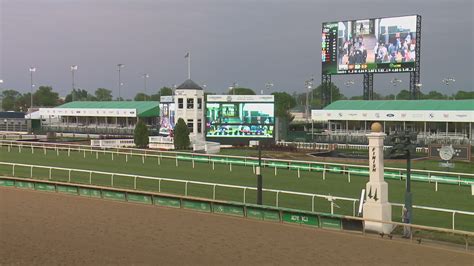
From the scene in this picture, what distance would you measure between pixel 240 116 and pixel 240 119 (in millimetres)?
221

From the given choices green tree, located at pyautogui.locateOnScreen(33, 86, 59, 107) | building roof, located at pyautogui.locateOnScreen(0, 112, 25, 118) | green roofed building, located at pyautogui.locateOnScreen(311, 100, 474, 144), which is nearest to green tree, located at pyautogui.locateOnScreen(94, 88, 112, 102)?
green tree, located at pyautogui.locateOnScreen(33, 86, 59, 107)

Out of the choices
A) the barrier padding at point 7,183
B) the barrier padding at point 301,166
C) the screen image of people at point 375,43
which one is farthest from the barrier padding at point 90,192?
the screen image of people at point 375,43

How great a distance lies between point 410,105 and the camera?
44375 millimetres

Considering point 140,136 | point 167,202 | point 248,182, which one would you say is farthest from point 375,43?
point 167,202

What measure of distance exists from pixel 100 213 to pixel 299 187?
789 centimetres

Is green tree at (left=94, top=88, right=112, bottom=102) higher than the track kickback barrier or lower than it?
higher

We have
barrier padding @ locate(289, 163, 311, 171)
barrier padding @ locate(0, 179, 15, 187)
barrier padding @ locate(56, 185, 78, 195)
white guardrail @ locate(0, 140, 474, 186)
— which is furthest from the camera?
barrier padding @ locate(289, 163, 311, 171)

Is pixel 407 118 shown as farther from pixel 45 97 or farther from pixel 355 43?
pixel 45 97

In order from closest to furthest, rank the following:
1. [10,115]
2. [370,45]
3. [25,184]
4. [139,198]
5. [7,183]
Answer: [139,198]
[25,184]
[7,183]
[370,45]
[10,115]

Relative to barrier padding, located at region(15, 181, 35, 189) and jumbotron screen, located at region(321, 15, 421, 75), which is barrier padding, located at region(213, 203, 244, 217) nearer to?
barrier padding, located at region(15, 181, 35, 189)

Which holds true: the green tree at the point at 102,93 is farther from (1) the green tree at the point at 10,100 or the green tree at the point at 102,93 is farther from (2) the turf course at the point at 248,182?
(2) the turf course at the point at 248,182

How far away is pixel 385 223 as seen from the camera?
11.8 meters

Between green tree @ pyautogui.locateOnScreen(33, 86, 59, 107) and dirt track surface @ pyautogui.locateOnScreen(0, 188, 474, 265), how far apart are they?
11161 cm

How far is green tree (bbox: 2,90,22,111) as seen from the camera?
399 ft
